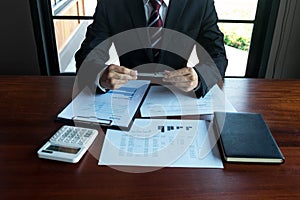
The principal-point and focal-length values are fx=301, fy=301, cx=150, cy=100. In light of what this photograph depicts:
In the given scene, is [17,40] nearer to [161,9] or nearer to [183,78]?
[161,9]

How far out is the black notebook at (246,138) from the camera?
2.43 ft

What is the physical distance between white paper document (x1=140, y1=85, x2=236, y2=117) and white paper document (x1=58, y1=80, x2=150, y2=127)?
42mm

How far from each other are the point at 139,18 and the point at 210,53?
335 millimetres

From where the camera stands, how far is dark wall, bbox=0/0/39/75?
6.46 feet

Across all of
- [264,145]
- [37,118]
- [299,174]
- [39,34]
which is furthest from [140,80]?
[39,34]

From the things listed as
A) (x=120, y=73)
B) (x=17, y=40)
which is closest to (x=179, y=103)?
(x=120, y=73)

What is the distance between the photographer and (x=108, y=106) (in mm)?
999

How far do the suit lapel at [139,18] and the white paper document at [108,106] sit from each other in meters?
0.23

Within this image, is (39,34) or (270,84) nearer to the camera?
(270,84)

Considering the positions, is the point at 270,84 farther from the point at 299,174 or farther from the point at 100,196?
the point at 100,196

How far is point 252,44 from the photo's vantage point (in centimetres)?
211

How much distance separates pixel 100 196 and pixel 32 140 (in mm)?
294

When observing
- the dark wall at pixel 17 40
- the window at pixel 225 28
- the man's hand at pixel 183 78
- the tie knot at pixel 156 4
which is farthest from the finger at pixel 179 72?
the dark wall at pixel 17 40

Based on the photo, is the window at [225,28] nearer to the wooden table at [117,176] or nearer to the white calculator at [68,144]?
the wooden table at [117,176]
